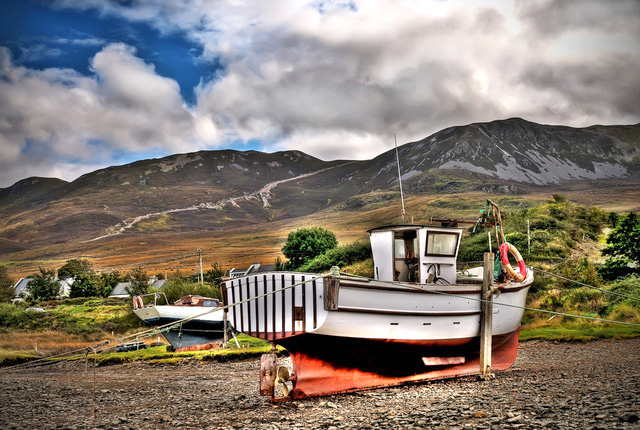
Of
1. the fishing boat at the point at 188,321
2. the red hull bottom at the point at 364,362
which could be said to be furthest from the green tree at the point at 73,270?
the red hull bottom at the point at 364,362

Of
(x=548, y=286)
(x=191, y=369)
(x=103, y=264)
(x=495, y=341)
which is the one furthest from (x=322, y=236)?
(x=103, y=264)

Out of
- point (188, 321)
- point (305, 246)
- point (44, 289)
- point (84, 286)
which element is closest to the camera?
point (188, 321)

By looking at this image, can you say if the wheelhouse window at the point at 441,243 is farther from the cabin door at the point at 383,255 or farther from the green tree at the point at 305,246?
the green tree at the point at 305,246

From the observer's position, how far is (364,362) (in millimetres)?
14742

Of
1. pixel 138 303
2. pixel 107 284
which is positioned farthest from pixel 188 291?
pixel 107 284

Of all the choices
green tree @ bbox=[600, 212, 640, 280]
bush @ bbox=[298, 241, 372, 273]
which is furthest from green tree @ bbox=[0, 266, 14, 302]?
green tree @ bbox=[600, 212, 640, 280]

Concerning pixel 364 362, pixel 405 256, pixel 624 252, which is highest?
pixel 405 256

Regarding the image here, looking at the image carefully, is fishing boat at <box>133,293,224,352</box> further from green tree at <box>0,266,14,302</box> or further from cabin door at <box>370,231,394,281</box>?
green tree at <box>0,266,14,302</box>

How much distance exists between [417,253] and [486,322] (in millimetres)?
3040

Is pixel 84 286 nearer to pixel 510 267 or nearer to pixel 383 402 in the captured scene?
pixel 510 267

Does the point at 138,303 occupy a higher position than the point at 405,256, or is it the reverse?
the point at 405,256

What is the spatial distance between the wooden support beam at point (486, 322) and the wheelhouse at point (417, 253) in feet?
4.68

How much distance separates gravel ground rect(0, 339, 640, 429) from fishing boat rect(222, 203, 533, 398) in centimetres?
69

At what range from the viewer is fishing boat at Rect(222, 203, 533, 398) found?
13.7 m
